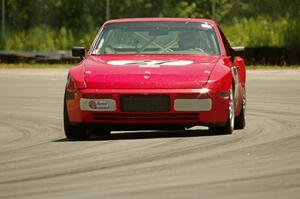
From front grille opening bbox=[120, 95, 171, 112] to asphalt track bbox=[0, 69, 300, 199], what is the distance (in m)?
0.35

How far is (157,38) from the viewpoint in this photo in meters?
14.6

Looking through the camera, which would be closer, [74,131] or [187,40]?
[74,131]

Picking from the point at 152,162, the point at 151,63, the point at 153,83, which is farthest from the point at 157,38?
the point at 152,162

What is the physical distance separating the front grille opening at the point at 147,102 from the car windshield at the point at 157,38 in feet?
5.02

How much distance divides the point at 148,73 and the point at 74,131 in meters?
1.08

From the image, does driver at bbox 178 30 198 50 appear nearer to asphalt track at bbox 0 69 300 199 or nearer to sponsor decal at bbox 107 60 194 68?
sponsor decal at bbox 107 60 194 68

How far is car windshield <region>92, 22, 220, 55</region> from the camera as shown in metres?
14.6

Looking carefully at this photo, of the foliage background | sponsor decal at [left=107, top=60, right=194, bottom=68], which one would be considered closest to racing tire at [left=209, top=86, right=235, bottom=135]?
sponsor decal at [left=107, top=60, right=194, bottom=68]

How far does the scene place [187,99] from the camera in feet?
42.6

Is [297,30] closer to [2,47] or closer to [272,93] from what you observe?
[2,47]

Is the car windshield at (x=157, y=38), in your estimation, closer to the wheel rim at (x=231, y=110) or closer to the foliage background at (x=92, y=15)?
the wheel rim at (x=231, y=110)

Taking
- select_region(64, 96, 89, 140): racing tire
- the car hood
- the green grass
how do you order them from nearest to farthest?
the car hood → select_region(64, 96, 89, 140): racing tire → the green grass

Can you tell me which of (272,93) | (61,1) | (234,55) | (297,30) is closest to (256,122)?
(234,55)

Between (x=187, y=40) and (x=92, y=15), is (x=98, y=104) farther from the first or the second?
(x=92, y=15)
